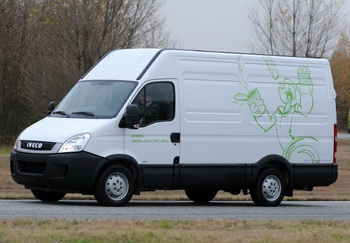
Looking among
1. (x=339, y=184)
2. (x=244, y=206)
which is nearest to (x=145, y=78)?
(x=244, y=206)

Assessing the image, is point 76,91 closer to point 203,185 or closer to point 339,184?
point 203,185

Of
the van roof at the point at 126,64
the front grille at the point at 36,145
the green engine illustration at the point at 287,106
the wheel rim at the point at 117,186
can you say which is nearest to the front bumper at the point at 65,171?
the front grille at the point at 36,145

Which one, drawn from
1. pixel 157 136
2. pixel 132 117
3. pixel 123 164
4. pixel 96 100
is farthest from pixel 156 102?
pixel 123 164

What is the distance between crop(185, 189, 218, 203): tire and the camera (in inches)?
689

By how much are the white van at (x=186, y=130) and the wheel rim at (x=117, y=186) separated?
2 centimetres

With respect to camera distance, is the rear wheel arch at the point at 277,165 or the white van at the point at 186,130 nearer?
the white van at the point at 186,130

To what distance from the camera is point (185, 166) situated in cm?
1534

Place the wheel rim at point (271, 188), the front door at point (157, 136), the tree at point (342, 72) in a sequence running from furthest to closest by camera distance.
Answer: the tree at point (342, 72) < the wheel rim at point (271, 188) < the front door at point (157, 136)

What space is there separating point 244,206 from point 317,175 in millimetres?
1615

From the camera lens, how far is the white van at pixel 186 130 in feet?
46.7

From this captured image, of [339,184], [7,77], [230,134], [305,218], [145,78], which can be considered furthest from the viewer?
[7,77]

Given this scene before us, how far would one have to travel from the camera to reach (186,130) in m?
15.3

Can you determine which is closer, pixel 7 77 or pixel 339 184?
pixel 339 184

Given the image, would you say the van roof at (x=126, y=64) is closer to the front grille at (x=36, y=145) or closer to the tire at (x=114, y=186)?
the tire at (x=114, y=186)
